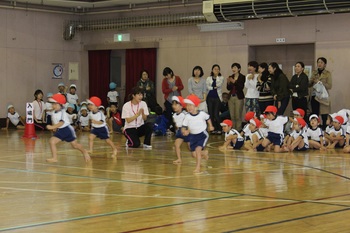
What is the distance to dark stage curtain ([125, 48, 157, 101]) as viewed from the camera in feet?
72.8

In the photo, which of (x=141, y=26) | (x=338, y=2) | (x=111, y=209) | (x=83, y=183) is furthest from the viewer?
(x=141, y=26)

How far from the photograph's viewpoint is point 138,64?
22.8m

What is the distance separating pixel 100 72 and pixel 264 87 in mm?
8706

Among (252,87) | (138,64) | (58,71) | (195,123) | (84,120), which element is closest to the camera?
(195,123)

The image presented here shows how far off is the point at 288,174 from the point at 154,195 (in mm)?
2971

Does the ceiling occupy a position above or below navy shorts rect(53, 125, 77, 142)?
above

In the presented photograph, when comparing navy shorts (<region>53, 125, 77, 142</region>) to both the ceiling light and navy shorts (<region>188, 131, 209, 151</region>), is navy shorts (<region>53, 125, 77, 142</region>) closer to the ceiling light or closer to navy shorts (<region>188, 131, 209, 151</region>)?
navy shorts (<region>188, 131, 209, 151</region>)

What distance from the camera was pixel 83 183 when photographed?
367 inches

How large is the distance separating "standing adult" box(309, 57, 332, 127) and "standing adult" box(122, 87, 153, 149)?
4574mm

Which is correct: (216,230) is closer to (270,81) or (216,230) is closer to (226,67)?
(270,81)

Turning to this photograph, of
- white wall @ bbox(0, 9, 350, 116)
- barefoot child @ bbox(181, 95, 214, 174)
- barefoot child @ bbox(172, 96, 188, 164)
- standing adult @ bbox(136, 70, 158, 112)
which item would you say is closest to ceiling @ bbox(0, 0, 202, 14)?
white wall @ bbox(0, 9, 350, 116)

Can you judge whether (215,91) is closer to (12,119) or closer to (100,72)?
(100,72)

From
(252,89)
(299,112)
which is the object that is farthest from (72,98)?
(299,112)

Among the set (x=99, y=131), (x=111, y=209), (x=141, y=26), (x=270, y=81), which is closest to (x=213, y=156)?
(x=99, y=131)
